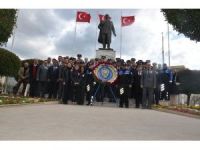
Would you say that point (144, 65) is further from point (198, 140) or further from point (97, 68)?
point (198, 140)

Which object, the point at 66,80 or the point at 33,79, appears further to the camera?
the point at 33,79

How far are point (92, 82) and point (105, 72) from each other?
77 cm

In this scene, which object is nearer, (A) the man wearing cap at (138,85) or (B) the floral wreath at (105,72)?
(A) the man wearing cap at (138,85)

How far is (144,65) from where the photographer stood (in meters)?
17.2

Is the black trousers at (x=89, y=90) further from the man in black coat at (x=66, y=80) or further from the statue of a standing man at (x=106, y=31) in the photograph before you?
the statue of a standing man at (x=106, y=31)

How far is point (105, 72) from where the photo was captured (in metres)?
17.3

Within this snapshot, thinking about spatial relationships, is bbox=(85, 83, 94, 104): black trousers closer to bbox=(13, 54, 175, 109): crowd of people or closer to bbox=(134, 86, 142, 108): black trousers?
bbox=(13, 54, 175, 109): crowd of people

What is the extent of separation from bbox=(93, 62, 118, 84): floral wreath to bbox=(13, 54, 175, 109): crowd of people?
23 cm

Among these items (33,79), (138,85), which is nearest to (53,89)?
(33,79)

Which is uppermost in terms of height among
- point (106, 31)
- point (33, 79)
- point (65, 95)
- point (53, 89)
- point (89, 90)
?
point (106, 31)

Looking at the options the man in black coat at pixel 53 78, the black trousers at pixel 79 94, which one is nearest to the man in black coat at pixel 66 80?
the black trousers at pixel 79 94

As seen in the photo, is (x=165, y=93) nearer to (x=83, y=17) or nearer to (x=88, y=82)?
(x=88, y=82)

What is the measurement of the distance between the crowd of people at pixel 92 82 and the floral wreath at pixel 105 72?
0.23 m

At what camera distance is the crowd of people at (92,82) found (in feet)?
55.0
